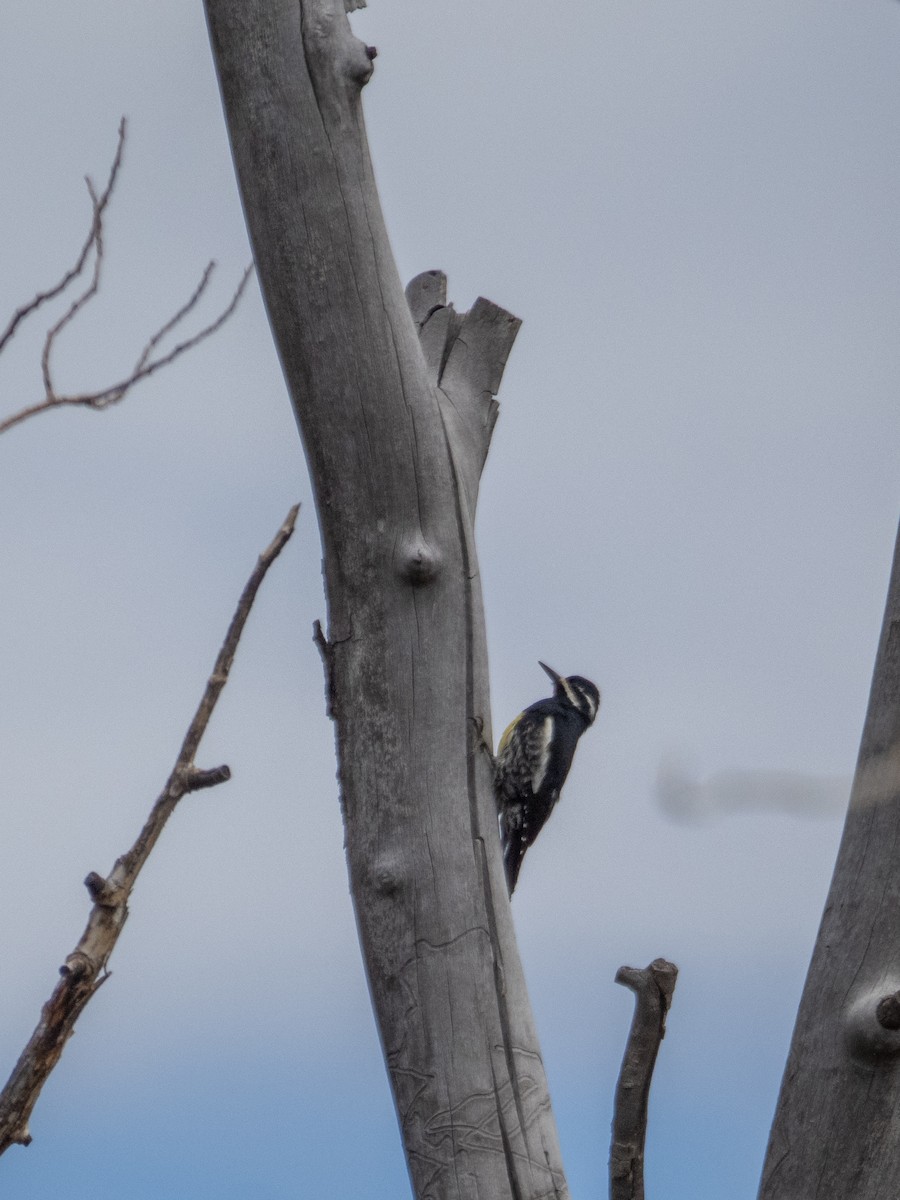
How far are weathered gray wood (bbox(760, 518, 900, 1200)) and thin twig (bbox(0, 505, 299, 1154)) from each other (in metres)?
1.17

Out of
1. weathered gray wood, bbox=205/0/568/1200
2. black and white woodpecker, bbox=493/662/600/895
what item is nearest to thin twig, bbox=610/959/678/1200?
weathered gray wood, bbox=205/0/568/1200

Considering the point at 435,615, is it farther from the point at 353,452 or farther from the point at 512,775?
the point at 512,775

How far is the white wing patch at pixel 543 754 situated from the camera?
5.36m

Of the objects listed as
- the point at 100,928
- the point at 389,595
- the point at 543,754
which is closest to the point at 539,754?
the point at 543,754

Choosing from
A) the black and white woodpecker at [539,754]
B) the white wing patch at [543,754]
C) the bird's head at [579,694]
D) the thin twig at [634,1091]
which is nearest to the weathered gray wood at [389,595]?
the thin twig at [634,1091]

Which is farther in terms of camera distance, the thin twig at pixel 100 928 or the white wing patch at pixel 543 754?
the white wing patch at pixel 543 754

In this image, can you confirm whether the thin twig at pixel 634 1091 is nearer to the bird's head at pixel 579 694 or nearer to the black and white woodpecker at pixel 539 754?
the black and white woodpecker at pixel 539 754

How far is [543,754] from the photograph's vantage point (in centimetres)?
557

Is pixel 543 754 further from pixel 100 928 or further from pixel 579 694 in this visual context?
pixel 100 928

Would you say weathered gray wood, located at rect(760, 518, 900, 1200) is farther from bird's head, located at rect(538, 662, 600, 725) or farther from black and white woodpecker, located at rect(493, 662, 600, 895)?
bird's head, located at rect(538, 662, 600, 725)

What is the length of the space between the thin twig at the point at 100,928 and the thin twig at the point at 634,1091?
96cm

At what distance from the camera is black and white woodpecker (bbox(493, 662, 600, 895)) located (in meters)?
4.68

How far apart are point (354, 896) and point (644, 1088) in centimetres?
70

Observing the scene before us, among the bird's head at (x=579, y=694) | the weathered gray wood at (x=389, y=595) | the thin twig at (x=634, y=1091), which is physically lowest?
the thin twig at (x=634, y=1091)
